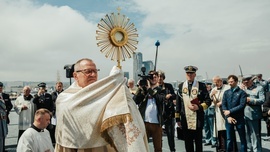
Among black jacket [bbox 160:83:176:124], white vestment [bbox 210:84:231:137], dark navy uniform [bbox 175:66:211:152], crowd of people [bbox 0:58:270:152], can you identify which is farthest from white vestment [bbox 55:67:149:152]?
white vestment [bbox 210:84:231:137]

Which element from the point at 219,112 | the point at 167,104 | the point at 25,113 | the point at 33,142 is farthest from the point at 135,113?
the point at 25,113

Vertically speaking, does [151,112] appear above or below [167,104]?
below

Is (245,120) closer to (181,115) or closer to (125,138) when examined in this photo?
(181,115)

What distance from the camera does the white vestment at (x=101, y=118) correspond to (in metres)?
1.71

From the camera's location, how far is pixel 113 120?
171 cm

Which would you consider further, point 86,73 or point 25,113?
point 25,113

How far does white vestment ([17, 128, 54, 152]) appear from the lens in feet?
12.3

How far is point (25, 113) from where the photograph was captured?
7594 mm

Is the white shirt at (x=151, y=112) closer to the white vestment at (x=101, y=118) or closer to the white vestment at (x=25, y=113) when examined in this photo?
the white vestment at (x=101, y=118)

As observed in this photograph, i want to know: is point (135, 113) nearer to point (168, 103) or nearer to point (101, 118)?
point (101, 118)

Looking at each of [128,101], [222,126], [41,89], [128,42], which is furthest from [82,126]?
[41,89]

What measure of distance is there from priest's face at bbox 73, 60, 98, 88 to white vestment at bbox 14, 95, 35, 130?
612 cm

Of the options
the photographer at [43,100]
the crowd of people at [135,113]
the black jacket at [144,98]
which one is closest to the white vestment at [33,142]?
the crowd of people at [135,113]

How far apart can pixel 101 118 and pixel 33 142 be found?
8.21 feet
